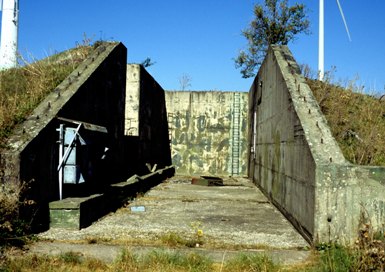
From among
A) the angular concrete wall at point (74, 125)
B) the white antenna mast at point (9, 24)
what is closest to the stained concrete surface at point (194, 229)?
the angular concrete wall at point (74, 125)

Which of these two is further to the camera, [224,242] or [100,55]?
[100,55]

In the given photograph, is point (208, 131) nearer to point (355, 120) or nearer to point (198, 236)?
point (355, 120)

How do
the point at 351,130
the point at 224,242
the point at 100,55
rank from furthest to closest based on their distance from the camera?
1. the point at 100,55
2. the point at 351,130
3. the point at 224,242

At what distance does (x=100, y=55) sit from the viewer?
10773 mm

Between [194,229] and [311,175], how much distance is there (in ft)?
7.78

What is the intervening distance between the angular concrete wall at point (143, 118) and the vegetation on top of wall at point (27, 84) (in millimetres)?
3094

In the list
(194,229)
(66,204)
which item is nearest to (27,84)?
(66,204)

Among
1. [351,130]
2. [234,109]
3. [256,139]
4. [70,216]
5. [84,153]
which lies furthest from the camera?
[234,109]

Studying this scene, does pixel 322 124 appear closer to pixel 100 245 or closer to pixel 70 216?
pixel 100 245

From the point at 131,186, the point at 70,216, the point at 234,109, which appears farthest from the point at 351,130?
the point at 234,109

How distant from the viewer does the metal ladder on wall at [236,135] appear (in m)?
20.4

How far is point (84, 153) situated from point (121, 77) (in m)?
4.69

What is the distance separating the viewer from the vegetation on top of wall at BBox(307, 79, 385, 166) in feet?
26.3

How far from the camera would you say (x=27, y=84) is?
10.1 metres
